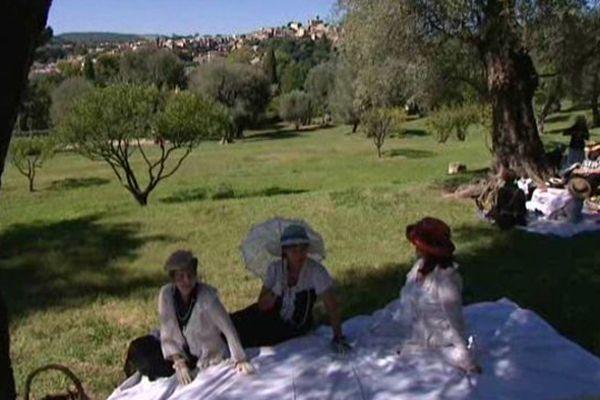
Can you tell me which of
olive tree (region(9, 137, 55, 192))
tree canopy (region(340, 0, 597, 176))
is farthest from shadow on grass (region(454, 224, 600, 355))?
olive tree (region(9, 137, 55, 192))

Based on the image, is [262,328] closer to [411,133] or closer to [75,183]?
[75,183]

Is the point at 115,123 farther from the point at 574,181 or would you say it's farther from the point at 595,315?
the point at 595,315

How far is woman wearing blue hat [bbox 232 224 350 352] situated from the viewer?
6.11 metres

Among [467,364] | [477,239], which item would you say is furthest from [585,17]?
[467,364]

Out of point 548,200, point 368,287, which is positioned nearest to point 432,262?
point 368,287

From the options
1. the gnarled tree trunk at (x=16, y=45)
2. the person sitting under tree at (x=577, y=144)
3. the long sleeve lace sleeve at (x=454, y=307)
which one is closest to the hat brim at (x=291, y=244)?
the long sleeve lace sleeve at (x=454, y=307)

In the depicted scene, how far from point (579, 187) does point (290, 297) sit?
777 centimetres

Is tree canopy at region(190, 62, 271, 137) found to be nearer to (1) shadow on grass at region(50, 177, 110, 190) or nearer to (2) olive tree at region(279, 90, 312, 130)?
(2) olive tree at region(279, 90, 312, 130)

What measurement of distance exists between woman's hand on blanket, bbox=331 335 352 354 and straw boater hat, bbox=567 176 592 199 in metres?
7.25

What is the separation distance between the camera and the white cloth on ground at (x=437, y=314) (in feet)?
18.4

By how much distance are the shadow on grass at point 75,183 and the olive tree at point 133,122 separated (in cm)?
820

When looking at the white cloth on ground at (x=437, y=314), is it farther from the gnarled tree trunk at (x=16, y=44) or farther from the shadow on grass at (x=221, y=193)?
the shadow on grass at (x=221, y=193)

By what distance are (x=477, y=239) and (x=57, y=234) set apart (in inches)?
283

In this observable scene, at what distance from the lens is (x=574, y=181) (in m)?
12.7
